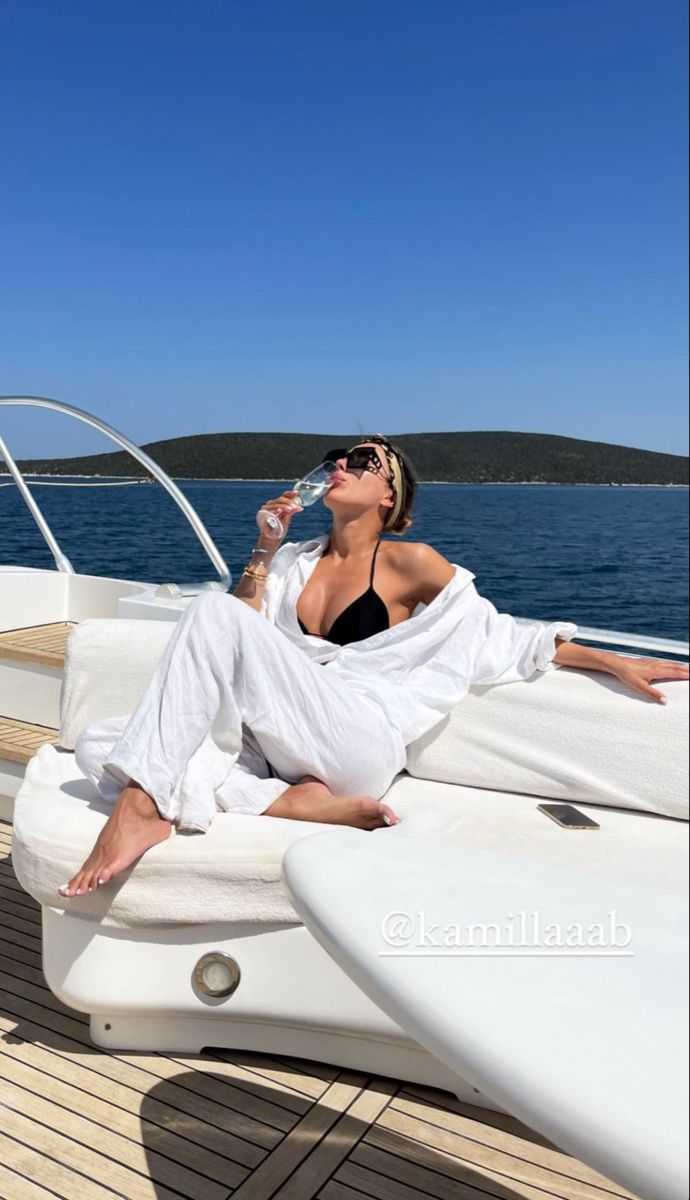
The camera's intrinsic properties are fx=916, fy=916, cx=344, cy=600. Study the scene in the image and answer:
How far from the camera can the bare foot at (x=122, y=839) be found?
54.3 inches

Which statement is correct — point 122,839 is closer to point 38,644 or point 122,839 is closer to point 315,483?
point 315,483

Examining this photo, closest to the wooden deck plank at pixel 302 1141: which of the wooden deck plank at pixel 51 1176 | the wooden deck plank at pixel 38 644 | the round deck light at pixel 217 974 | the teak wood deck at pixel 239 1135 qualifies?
the teak wood deck at pixel 239 1135

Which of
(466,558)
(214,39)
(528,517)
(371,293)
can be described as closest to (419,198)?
(371,293)

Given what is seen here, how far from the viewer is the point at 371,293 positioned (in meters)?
43.9

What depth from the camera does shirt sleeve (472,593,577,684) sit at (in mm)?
1432

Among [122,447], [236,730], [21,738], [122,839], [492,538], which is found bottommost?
[492,538]

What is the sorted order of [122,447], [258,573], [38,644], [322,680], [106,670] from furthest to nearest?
[122,447], [38,644], [106,670], [258,573], [322,680]

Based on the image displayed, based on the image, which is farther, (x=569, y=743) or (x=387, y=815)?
(x=387, y=815)

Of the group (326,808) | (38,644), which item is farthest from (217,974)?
(38,644)

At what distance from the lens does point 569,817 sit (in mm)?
797

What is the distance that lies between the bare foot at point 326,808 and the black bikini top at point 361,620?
267 millimetres

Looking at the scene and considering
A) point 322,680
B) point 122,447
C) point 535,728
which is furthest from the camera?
point 122,447

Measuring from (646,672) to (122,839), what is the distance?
2.71ft

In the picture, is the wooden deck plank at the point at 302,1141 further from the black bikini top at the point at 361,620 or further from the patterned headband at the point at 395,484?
the patterned headband at the point at 395,484
